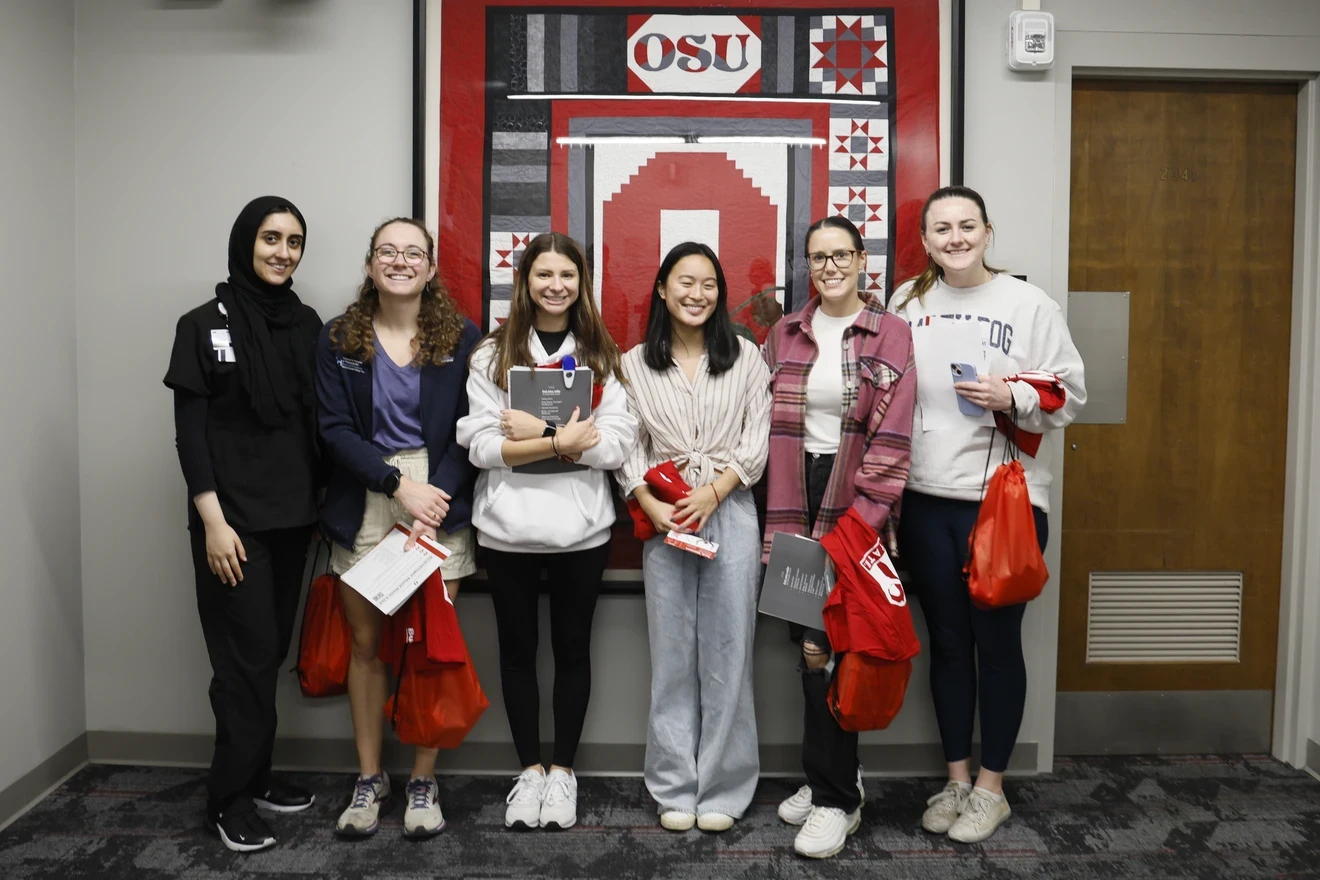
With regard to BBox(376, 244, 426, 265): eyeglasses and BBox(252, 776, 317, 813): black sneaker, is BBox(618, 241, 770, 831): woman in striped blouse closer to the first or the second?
BBox(376, 244, 426, 265): eyeglasses

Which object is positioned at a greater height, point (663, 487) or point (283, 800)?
point (663, 487)

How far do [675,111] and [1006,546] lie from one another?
1.61 metres

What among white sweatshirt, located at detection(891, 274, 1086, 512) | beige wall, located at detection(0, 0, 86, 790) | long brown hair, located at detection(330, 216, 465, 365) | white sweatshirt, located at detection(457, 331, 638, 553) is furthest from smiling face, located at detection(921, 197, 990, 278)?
beige wall, located at detection(0, 0, 86, 790)

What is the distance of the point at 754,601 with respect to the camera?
7.61 ft

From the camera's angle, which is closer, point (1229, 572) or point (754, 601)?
point (754, 601)

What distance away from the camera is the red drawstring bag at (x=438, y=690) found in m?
2.23

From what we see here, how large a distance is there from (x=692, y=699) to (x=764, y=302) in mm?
1213

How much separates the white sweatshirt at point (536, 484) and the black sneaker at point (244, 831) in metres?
0.96

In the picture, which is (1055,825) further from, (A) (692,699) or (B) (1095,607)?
(A) (692,699)

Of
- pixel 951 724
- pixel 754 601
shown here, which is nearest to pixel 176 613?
pixel 754 601

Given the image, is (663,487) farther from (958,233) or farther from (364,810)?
(364,810)

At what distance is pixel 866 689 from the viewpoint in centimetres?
213

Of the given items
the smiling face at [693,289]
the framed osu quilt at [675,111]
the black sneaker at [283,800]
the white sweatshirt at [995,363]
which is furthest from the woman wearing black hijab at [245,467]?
the white sweatshirt at [995,363]

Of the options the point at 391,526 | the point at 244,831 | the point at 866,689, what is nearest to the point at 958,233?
the point at 866,689
